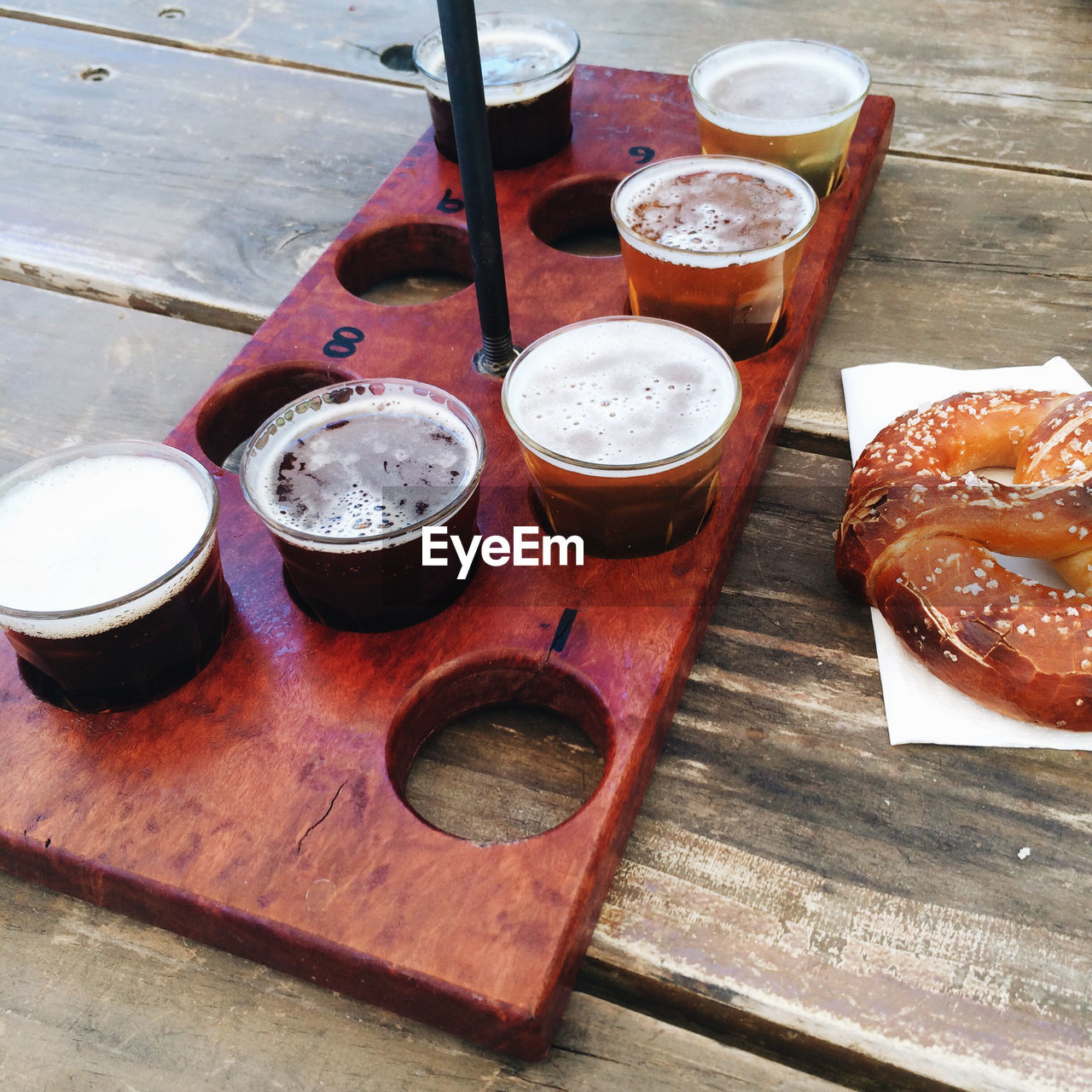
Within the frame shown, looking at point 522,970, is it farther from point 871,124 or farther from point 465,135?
point 871,124

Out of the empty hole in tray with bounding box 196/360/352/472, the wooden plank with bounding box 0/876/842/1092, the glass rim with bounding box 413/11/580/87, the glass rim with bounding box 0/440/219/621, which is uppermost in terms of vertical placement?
the glass rim with bounding box 413/11/580/87

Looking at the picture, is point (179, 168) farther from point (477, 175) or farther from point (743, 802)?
point (743, 802)

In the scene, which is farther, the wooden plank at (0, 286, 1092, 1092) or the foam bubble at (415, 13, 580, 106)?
the foam bubble at (415, 13, 580, 106)

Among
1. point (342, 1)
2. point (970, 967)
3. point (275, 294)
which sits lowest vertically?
point (970, 967)

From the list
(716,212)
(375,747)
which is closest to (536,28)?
(716,212)

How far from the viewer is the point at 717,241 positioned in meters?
0.95

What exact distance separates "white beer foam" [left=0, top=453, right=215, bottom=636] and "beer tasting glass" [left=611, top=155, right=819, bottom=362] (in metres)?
0.44

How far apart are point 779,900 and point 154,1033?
16.1 inches

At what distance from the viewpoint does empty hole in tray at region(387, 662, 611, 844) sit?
29.0 inches

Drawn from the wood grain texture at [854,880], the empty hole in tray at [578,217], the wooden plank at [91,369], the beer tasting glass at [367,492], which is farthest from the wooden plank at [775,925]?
the empty hole in tray at [578,217]

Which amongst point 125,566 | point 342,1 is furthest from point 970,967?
point 342,1

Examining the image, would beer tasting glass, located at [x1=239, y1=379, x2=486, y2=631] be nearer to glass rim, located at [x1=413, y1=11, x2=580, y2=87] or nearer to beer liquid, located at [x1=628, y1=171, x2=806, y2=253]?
beer liquid, located at [x1=628, y1=171, x2=806, y2=253]

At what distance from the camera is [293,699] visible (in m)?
0.75

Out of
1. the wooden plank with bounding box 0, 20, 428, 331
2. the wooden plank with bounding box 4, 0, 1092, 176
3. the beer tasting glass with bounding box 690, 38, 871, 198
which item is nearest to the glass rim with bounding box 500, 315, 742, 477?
the beer tasting glass with bounding box 690, 38, 871, 198
